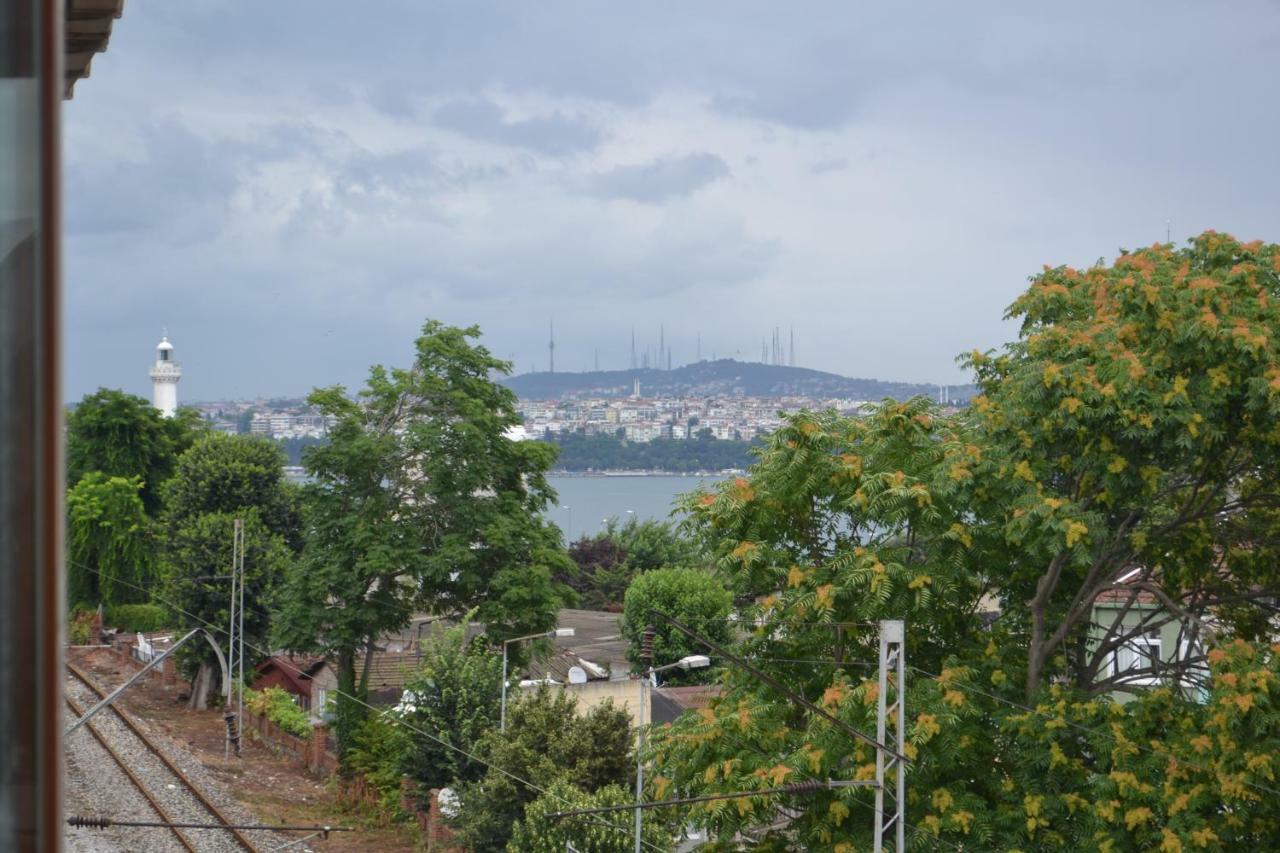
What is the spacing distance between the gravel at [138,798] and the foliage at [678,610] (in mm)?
14640

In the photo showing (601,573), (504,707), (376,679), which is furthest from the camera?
(601,573)

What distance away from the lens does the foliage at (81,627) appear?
4268cm

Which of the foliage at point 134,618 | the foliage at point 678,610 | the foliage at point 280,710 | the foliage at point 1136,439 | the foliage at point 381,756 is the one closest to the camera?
Answer: the foliage at point 1136,439

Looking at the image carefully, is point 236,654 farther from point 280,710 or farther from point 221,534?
point 280,710

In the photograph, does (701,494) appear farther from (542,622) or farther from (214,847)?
(542,622)

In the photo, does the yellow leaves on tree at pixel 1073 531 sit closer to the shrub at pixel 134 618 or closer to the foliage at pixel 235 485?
the foliage at pixel 235 485

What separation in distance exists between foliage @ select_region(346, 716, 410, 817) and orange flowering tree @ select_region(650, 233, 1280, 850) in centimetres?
1216

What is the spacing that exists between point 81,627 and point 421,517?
18551 mm

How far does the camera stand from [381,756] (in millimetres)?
27578

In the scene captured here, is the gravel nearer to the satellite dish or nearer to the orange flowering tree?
the satellite dish

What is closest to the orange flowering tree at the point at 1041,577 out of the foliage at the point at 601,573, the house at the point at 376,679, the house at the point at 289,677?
the house at the point at 376,679

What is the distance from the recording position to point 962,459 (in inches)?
534

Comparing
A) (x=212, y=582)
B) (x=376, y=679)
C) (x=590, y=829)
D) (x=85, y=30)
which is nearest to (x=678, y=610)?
(x=376, y=679)

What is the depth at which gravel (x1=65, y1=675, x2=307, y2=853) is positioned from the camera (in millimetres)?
22125
